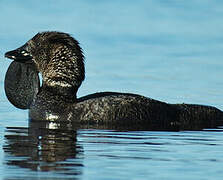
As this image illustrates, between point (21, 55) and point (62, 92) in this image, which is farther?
point (21, 55)

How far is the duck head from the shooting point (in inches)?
568

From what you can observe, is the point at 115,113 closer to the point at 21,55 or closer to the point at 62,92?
the point at 62,92

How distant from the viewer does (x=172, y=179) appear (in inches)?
288

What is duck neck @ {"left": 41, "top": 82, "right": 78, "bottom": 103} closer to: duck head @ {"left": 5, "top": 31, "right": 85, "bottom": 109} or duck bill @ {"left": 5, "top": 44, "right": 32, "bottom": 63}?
duck head @ {"left": 5, "top": 31, "right": 85, "bottom": 109}

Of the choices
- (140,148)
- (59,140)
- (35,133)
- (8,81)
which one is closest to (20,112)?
(8,81)

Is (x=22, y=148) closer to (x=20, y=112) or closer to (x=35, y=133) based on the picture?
(x=35, y=133)

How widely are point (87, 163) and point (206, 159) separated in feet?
4.35

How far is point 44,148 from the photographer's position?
9.47 meters

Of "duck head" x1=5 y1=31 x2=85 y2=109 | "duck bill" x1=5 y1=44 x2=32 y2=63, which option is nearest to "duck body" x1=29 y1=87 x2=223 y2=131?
"duck head" x1=5 y1=31 x2=85 y2=109

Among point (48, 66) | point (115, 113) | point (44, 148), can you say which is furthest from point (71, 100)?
point (44, 148)

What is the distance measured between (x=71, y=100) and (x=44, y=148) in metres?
4.77

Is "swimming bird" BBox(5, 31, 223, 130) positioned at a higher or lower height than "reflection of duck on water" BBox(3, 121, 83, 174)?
Answer: higher

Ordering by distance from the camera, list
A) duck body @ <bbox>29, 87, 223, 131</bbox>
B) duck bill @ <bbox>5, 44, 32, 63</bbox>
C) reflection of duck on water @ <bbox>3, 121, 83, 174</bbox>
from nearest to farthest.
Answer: reflection of duck on water @ <bbox>3, 121, 83, 174</bbox> → duck body @ <bbox>29, 87, 223, 131</bbox> → duck bill @ <bbox>5, 44, 32, 63</bbox>

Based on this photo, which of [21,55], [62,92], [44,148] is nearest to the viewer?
[44,148]
